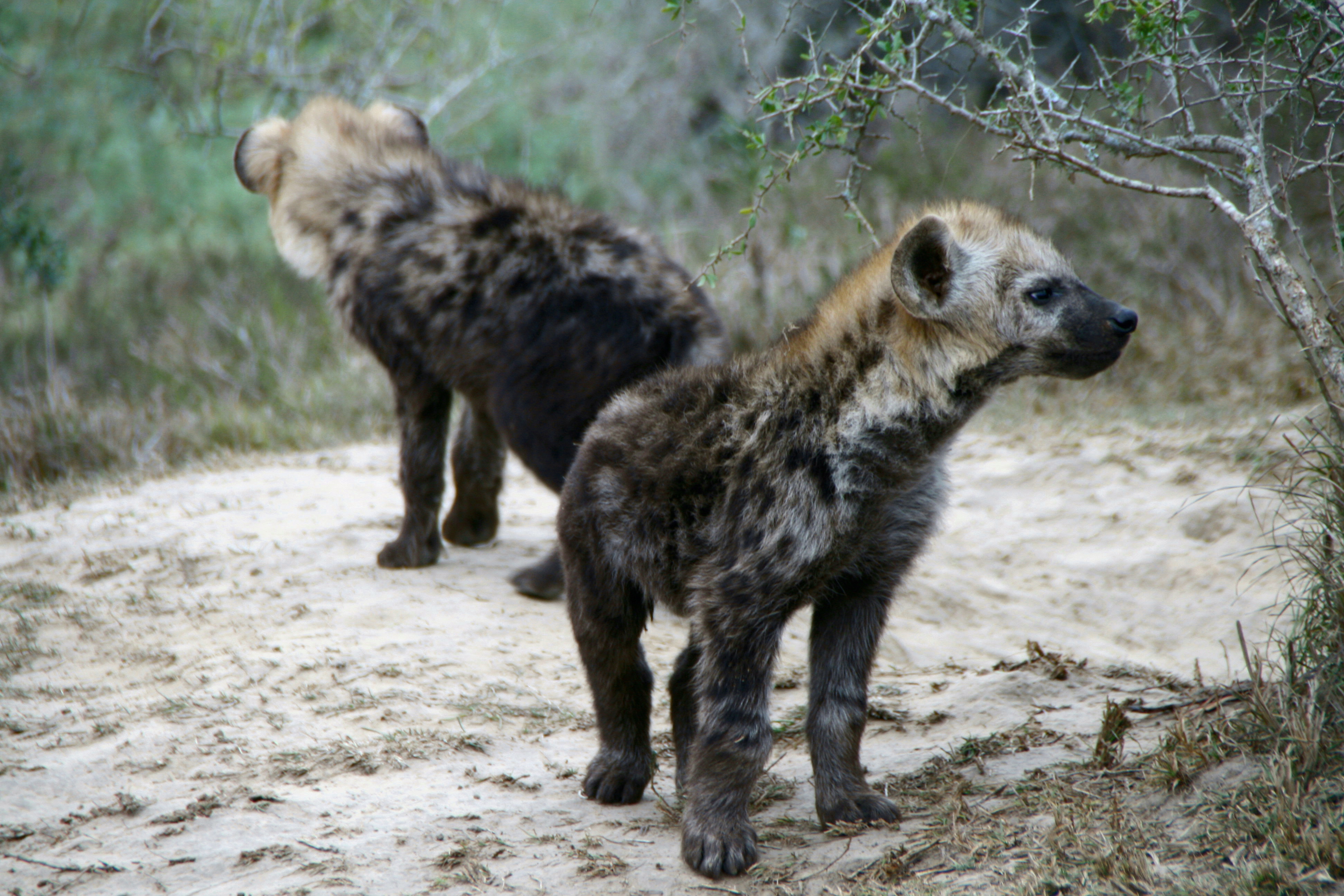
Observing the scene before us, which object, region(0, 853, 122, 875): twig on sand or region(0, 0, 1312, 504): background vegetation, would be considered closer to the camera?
region(0, 853, 122, 875): twig on sand

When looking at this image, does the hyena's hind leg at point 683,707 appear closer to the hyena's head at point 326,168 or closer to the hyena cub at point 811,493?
the hyena cub at point 811,493

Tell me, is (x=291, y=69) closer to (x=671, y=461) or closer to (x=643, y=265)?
(x=643, y=265)

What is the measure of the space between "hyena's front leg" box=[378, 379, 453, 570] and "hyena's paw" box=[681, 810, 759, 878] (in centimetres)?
255

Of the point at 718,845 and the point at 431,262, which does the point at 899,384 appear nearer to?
the point at 718,845

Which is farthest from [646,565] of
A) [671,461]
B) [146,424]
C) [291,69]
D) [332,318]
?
[291,69]

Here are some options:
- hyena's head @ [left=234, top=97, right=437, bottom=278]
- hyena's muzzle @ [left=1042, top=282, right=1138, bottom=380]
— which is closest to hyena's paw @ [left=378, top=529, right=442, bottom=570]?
hyena's head @ [left=234, top=97, right=437, bottom=278]

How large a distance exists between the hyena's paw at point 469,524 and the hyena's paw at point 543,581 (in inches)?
28.9

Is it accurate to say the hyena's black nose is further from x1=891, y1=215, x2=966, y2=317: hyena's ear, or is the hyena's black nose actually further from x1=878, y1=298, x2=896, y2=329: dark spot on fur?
x1=878, y1=298, x2=896, y2=329: dark spot on fur

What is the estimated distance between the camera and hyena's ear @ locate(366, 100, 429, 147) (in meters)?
5.60

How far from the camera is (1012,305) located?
9.20 feet

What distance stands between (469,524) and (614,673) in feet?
8.30

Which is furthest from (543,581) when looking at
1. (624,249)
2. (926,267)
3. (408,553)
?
(926,267)

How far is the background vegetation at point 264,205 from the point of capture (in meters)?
7.23

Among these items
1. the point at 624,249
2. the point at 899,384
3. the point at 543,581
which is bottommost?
the point at 543,581
